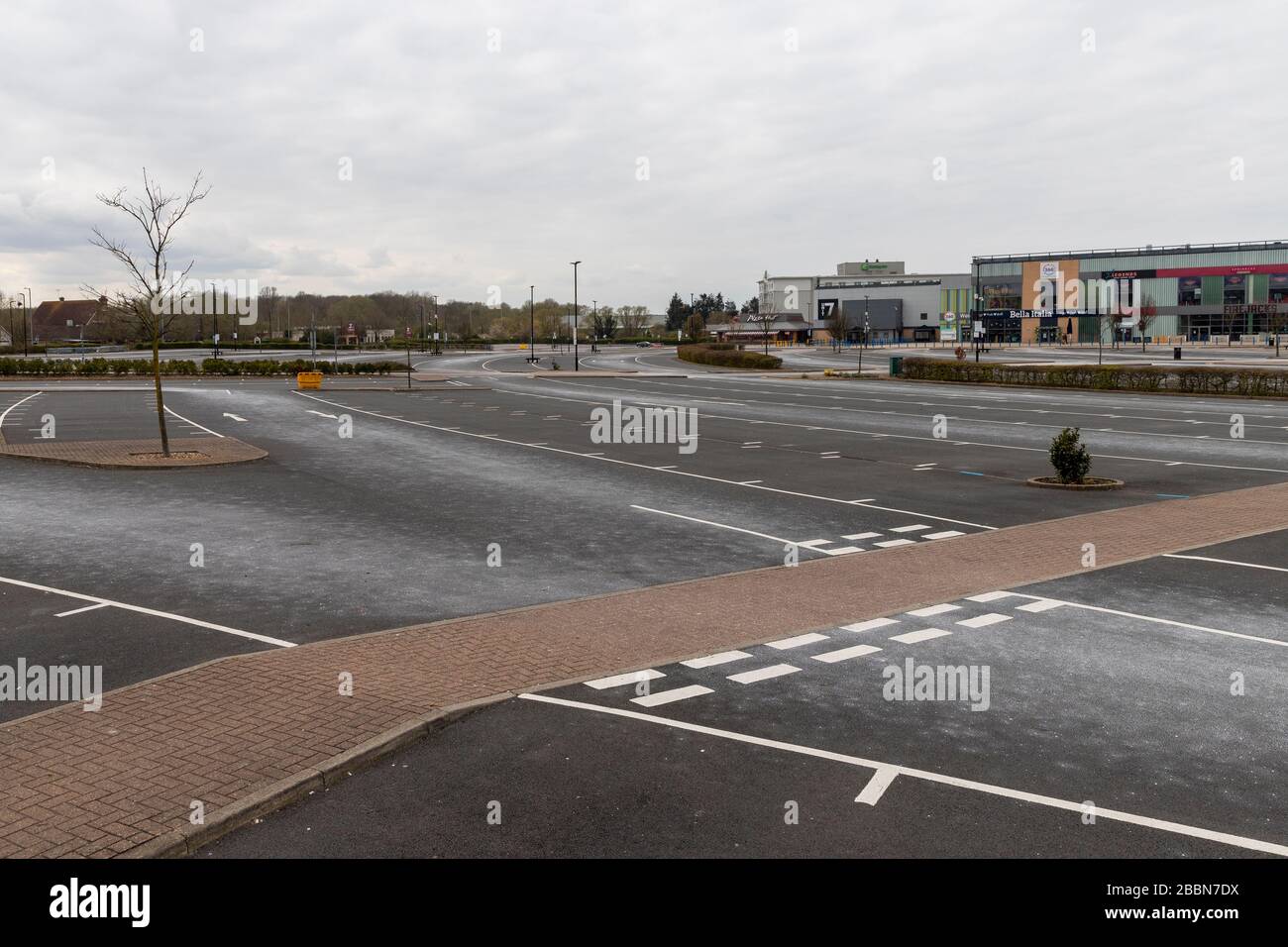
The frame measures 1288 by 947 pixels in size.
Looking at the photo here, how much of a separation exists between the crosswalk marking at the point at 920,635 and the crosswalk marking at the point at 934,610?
53cm

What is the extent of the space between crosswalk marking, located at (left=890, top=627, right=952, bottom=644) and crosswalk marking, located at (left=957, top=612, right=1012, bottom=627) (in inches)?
15.8

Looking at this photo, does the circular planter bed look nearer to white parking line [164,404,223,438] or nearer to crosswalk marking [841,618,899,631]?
crosswalk marking [841,618,899,631]

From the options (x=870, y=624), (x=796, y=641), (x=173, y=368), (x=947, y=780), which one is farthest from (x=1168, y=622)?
(x=173, y=368)

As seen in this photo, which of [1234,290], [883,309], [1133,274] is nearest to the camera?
[1234,290]

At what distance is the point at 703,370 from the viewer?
3000 inches

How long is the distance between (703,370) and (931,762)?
7013cm

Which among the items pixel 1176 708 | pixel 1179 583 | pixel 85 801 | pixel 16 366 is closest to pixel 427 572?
pixel 85 801

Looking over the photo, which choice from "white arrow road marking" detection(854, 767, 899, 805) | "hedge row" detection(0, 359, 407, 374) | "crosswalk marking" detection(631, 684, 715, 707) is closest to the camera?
"white arrow road marking" detection(854, 767, 899, 805)

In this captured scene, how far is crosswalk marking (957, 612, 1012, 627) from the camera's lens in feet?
32.9

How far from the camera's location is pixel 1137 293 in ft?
404

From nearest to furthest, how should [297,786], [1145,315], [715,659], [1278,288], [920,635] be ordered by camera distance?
[297,786], [715,659], [920,635], [1145,315], [1278,288]

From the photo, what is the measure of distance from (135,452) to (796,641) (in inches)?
723

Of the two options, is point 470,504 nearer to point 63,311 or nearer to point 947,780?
point 947,780

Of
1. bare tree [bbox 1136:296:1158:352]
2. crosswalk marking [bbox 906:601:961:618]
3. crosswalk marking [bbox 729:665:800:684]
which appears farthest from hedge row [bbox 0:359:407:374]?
bare tree [bbox 1136:296:1158:352]
